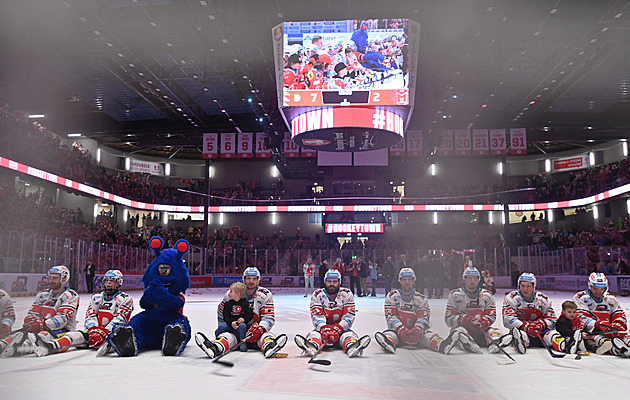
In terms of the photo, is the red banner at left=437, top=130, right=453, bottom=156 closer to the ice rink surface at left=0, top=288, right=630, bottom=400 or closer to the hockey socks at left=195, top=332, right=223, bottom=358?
the ice rink surface at left=0, top=288, right=630, bottom=400

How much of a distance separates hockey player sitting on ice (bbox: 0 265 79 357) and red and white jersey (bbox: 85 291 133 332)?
301 mm

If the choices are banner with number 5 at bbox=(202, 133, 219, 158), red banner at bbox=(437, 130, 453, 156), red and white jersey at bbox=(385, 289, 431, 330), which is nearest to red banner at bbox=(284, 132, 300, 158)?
banner with number 5 at bbox=(202, 133, 219, 158)

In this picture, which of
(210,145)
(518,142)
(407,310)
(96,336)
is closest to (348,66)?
(407,310)

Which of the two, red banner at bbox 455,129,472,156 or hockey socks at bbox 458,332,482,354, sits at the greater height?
→ red banner at bbox 455,129,472,156

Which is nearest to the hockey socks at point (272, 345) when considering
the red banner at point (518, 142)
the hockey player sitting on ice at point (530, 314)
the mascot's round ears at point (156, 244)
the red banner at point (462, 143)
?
the mascot's round ears at point (156, 244)

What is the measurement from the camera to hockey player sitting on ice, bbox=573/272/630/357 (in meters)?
6.79

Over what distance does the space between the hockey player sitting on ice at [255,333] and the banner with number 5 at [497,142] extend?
2586cm

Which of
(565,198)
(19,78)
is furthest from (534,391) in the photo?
(565,198)

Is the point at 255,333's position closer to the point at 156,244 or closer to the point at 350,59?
the point at 156,244

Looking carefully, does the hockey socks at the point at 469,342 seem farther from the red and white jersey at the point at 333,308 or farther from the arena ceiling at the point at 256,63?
the arena ceiling at the point at 256,63

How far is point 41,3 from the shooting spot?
17031 millimetres

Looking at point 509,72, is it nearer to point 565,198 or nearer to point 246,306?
point 565,198

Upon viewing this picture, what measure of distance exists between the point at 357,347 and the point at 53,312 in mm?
4292

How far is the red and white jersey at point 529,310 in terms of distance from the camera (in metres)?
7.39
